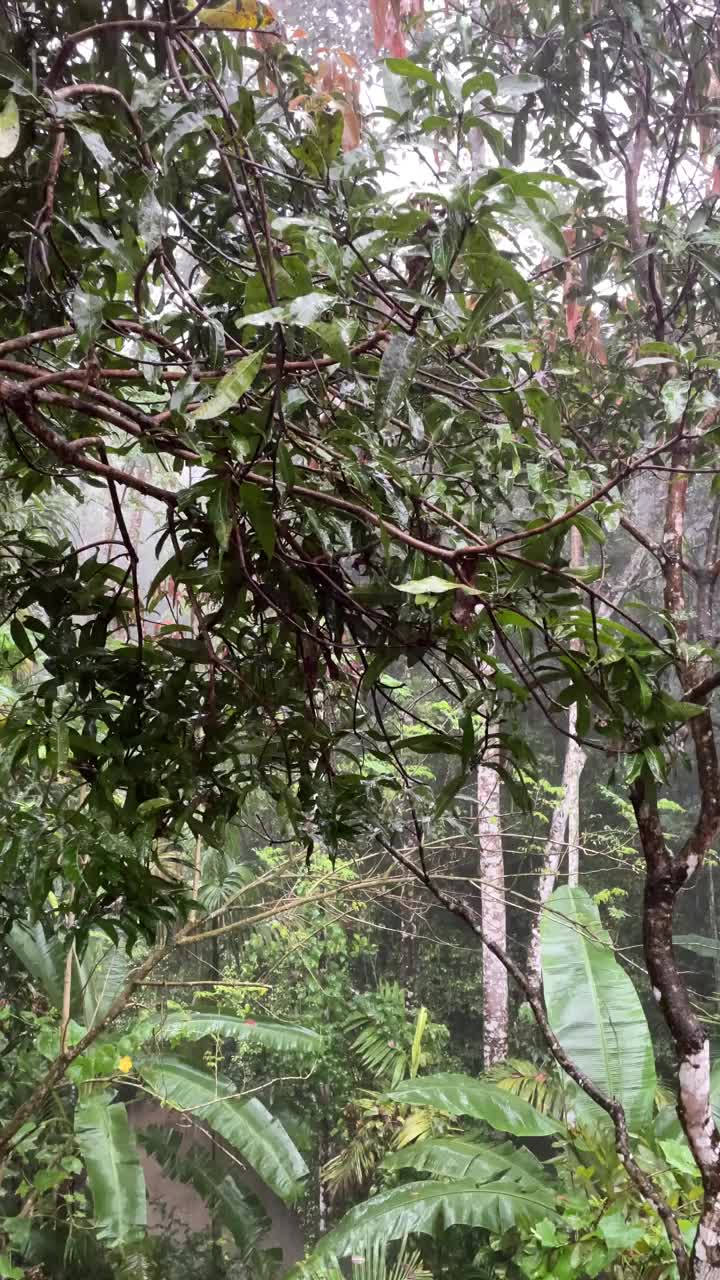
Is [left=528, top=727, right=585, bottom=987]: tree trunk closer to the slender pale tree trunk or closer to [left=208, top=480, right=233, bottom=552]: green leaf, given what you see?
the slender pale tree trunk

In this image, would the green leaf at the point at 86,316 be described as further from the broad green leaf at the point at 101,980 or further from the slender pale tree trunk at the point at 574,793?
the slender pale tree trunk at the point at 574,793

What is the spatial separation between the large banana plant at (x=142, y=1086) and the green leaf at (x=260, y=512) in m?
1.91

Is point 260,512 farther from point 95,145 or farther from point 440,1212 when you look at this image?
point 440,1212

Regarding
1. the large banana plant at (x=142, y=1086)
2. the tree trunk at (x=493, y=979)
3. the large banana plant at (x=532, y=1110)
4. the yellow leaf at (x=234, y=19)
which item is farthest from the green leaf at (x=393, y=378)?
the tree trunk at (x=493, y=979)

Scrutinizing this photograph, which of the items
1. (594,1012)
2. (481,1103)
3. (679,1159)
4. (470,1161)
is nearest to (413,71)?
(679,1159)

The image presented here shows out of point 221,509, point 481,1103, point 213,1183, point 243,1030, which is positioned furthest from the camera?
point 213,1183

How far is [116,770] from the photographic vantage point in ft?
2.56

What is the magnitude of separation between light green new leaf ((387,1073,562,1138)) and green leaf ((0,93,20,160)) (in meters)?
2.04

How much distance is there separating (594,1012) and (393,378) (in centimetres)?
192

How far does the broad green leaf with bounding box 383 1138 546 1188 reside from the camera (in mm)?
2178

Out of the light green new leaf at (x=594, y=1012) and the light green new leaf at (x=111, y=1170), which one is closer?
the light green new leaf at (x=594, y=1012)

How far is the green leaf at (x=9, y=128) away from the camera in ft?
1.48

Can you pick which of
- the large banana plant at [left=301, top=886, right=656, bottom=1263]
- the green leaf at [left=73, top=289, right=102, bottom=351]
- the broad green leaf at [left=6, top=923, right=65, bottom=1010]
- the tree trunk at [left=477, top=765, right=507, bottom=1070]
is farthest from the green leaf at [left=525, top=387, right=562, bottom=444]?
the tree trunk at [left=477, top=765, right=507, bottom=1070]

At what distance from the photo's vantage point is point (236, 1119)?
8.51ft
